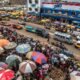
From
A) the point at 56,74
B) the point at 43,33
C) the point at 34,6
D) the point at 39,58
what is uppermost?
the point at 39,58

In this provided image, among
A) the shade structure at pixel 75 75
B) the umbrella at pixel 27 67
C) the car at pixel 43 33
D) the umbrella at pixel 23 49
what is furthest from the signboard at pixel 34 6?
the shade structure at pixel 75 75

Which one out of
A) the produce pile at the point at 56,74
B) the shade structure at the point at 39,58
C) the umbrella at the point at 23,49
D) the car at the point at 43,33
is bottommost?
the car at the point at 43,33

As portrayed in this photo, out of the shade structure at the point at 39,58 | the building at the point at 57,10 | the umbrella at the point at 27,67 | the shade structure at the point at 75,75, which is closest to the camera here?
the shade structure at the point at 75,75

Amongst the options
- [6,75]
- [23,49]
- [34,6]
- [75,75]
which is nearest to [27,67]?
[6,75]

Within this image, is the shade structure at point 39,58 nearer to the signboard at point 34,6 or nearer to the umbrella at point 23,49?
the umbrella at point 23,49

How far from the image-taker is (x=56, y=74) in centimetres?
2173

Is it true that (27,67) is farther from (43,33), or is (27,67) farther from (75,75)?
(43,33)

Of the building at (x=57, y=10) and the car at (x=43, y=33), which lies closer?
the car at (x=43, y=33)

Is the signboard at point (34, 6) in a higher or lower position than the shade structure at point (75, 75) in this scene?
lower

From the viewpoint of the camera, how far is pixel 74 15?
51.7 metres

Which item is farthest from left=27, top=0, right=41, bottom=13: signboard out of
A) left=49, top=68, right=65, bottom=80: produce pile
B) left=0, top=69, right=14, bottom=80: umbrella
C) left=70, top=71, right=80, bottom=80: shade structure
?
left=0, top=69, right=14, bottom=80: umbrella

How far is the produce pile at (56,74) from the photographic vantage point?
21078mm

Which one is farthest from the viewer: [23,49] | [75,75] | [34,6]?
[34,6]

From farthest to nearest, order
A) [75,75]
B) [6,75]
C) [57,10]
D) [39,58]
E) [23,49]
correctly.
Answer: [57,10], [23,49], [39,58], [75,75], [6,75]
